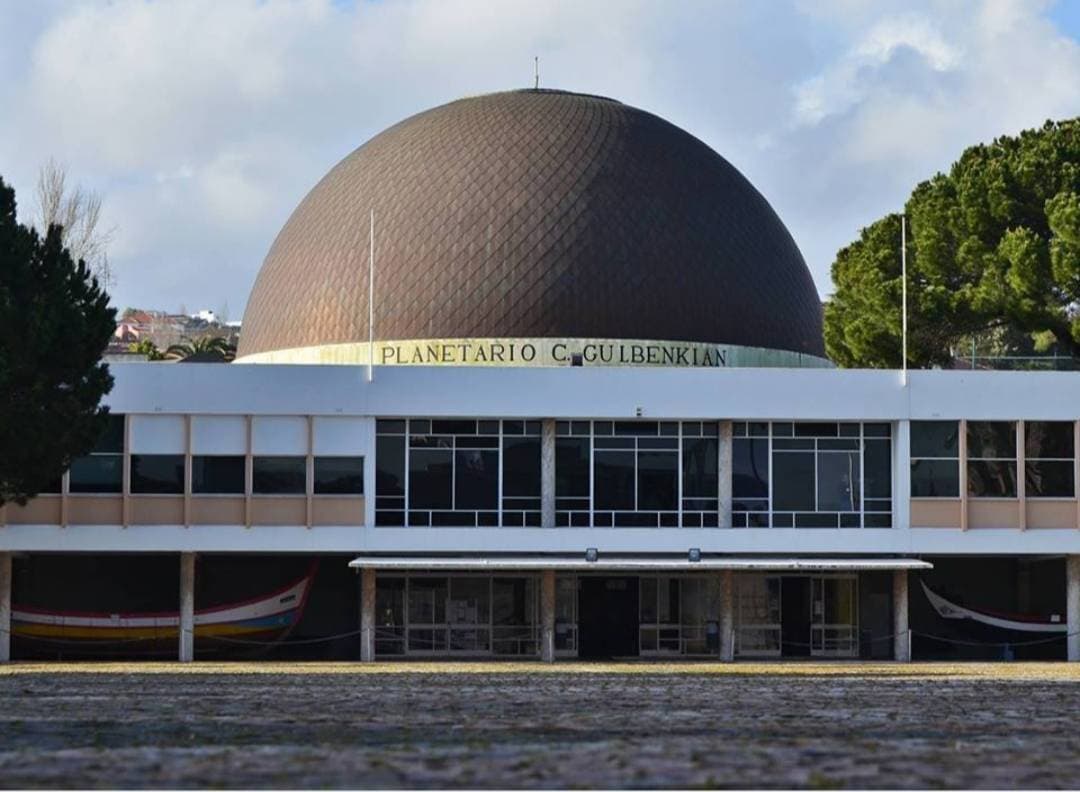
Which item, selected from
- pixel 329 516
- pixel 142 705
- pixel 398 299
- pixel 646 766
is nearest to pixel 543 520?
pixel 329 516

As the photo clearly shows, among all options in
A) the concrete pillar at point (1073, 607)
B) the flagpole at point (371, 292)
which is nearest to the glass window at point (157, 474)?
the flagpole at point (371, 292)

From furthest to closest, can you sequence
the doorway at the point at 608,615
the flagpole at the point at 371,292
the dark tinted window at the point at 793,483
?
the flagpole at the point at 371,292 → the doorway at the point at 608,615 → the dark tinted window at the point at 793,483

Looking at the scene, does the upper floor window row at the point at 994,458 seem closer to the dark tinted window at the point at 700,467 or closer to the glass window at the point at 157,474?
the dark tinted window at the point at 700,467

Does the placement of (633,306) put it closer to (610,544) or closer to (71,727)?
(610,544)

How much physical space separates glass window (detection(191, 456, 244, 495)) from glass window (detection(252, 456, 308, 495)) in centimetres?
39

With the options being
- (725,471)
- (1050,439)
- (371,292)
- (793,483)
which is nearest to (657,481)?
(725,471)

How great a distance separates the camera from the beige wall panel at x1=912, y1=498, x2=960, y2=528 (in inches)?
1948

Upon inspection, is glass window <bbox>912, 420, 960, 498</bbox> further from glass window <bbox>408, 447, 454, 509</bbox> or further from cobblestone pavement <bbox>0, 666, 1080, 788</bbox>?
cobblestone pavement <bbox>0, 666, 1080, 788</bbox>

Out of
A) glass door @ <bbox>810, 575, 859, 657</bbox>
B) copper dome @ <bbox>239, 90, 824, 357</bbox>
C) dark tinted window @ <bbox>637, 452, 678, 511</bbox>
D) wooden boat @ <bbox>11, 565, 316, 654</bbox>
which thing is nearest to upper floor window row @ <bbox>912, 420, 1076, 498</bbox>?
glass door @ <bbox>810, 575, 859, 657</bbox>

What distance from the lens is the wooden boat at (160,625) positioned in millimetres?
50312

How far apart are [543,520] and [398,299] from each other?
9.18 meters

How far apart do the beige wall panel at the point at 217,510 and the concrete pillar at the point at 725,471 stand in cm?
1130

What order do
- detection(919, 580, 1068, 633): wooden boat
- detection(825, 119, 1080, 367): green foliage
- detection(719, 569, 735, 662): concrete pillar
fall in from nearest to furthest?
detection(719, 569, 735, 662): concrete pillar
detection(919, 580, 1068, 633): wooden boat
detection(825, 119, 1080, 367): green foliage

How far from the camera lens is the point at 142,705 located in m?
29.1
